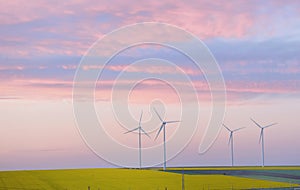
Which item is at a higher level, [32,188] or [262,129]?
[262,129]

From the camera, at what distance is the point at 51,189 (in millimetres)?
83188

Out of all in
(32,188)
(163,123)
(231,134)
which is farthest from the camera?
(231,134)

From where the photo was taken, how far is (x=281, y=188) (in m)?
81.1

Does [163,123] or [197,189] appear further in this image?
[163,123]

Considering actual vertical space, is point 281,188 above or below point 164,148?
below

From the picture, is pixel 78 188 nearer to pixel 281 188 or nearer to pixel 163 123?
pixel 281 188

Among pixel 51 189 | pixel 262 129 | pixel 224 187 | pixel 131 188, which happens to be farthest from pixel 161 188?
pixel 262 129

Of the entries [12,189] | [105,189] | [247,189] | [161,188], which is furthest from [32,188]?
[247,189]

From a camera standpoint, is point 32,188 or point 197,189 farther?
point 32,188

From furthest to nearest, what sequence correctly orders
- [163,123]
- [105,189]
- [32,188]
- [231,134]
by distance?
[231,134] → [163,123] → [32,188] → [105,189]

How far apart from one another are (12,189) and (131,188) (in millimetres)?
18470

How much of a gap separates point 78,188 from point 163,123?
6609cm

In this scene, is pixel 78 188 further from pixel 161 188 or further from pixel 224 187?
pixel 224 187

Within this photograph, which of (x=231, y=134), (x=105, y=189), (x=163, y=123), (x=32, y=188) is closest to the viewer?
(x=105, y=189)
